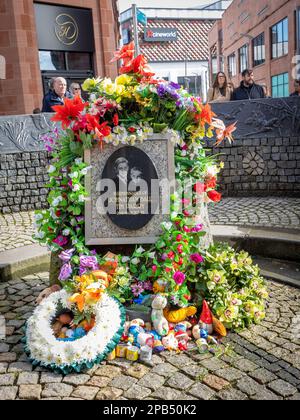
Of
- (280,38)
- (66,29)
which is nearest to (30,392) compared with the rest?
(66,29)

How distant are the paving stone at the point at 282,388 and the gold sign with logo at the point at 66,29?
12.0 meters

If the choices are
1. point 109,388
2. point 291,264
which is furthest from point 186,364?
point 291,264

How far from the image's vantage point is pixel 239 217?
638 cm

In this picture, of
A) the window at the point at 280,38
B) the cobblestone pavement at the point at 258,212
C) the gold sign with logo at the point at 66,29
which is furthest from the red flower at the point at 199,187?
the window at the point at 280,38

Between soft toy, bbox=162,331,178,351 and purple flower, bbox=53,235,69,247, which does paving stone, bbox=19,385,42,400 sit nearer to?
soft toy, bbox=162,331,178,351

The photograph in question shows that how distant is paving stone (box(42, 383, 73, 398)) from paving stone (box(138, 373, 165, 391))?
0.43 meters

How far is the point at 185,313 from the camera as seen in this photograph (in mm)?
3402

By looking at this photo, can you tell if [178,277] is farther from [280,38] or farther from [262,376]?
[280,38]

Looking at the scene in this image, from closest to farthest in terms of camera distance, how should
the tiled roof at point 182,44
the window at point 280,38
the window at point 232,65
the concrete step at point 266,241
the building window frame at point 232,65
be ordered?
the concrete step at point 266,241 → the window at point 280,38 → the building window frame at point 232,65 → the window at point 232,65 → the tiled roof at point 182,44

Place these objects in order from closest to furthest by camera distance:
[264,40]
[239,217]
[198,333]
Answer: [198,333] → [239,217] → [264,40]

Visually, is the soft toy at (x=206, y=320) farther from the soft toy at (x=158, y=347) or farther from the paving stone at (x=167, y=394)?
the paving stone at (x=167, y=394)

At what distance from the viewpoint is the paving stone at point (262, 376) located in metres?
2.67

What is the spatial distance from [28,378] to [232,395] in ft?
4.14

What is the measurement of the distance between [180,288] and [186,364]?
0.71m
